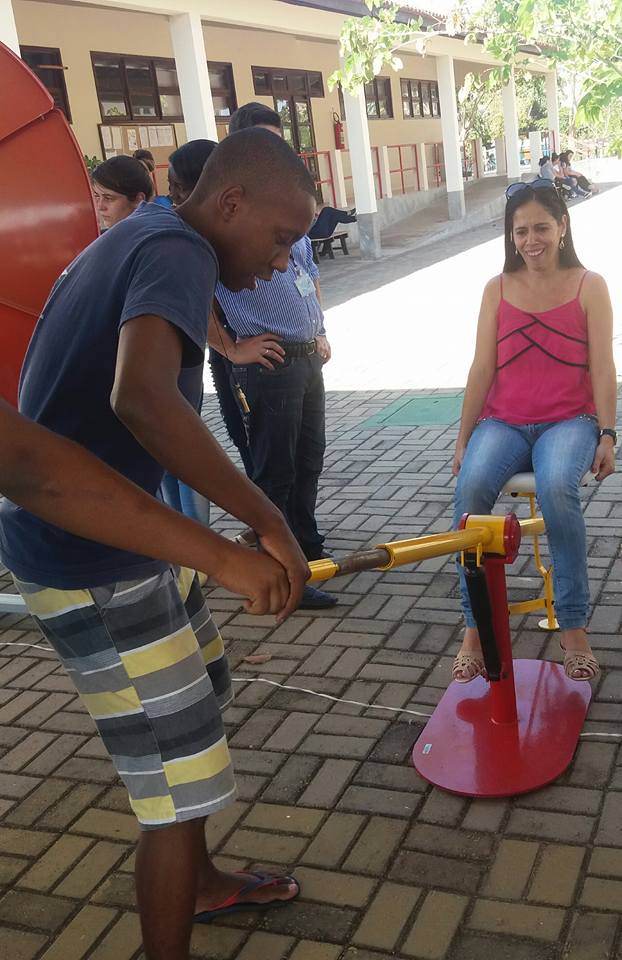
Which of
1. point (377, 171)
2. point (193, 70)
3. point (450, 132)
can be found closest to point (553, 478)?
point (193, 70)

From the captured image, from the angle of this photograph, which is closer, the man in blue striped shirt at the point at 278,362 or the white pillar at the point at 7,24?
the man in blue striped shirt at the point at 278,362

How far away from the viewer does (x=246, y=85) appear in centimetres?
2114

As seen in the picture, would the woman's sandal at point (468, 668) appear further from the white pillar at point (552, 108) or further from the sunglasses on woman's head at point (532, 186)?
the white pillar at point (552, 108)

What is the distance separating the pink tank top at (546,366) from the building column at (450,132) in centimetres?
2136

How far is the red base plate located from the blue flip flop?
2.19ft

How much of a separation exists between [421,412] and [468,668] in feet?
14.7

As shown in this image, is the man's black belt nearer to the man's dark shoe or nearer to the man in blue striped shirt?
the man in blue striped shirt

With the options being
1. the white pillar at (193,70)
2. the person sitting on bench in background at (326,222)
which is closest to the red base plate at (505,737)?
the person sitting on bench in background at (326,222)

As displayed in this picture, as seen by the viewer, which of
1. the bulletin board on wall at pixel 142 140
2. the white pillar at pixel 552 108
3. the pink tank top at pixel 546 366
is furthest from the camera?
the white pillar at pixel 552 108

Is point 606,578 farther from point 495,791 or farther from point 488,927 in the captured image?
point 488,927

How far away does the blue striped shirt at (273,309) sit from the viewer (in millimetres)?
4441

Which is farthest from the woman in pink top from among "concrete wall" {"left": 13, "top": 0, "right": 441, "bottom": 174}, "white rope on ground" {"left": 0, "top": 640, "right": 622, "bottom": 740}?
"concrete wall" {"left": 13, "top": 0, "right": 441, "bottom": 174}

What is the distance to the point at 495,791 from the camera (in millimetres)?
3043

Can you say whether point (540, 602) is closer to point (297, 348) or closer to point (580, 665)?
point (580, 665)
